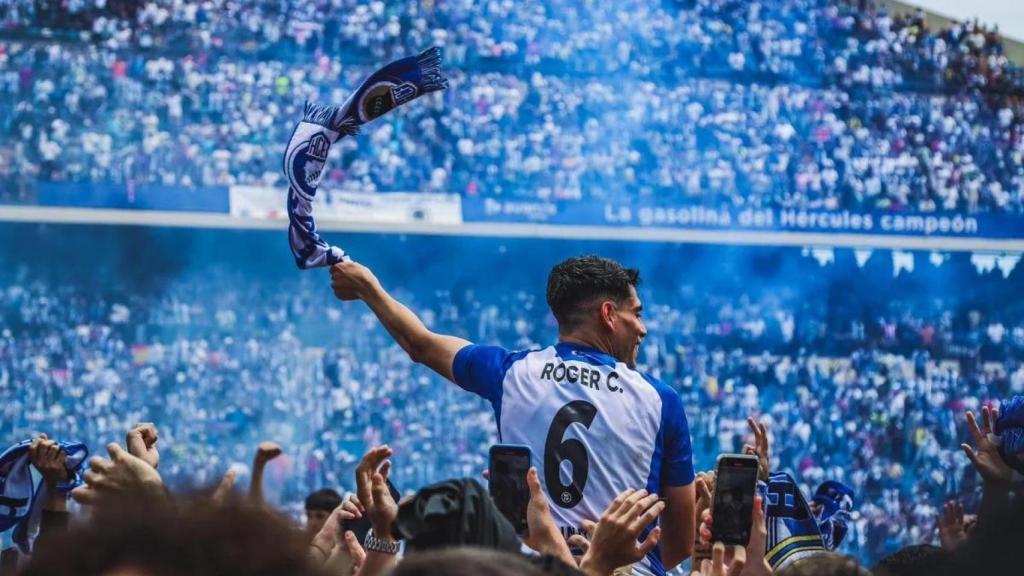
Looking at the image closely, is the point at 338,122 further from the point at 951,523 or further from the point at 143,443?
the point at 951,523

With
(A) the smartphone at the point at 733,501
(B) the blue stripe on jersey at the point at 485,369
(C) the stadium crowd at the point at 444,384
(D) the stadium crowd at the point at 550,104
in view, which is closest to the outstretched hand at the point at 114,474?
(A) the smartphone at the point at 733,501

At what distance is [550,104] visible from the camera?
22.0 m

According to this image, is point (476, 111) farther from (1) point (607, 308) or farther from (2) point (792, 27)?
(1) point (607, 308)

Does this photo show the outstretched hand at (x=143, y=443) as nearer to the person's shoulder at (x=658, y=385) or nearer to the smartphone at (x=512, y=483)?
the smartphone at (x=512, y=483)

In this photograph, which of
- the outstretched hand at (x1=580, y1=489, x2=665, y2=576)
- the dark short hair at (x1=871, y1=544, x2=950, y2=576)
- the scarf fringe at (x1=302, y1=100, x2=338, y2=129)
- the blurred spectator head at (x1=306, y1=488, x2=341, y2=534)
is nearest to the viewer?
the outstretched hand at (x1=580, y1=489, x2=665, y2=576)

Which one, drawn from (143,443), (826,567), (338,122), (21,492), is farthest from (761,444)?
(826,567)

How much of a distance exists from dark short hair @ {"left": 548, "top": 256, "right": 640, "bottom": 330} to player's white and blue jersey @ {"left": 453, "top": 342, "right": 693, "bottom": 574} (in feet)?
0.51

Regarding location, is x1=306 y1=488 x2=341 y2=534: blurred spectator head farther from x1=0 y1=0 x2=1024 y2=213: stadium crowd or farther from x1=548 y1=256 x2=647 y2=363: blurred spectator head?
x1=0 y1=0 x2=1024 y2=213: stadium crowd

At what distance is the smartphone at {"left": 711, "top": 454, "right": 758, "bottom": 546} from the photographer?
8.89 feet

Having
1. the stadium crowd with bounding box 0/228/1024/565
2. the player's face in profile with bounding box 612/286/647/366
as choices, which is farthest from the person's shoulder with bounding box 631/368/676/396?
the stadium crowd with bounding box 0/228/1024/565

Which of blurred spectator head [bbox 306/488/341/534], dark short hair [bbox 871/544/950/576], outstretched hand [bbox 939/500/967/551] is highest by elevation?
dark short hair [bbox 871/544/950/576]

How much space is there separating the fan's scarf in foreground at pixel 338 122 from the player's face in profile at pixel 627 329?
3.27 feet

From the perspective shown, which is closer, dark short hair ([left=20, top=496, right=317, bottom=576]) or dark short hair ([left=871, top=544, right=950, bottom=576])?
dark short hair ([left=20, top=496, right=317, bottom=576])

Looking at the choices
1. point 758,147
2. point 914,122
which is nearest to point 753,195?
point 758,147
